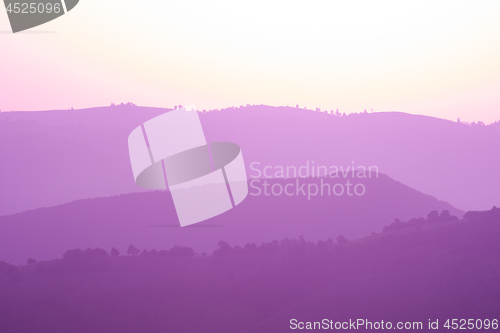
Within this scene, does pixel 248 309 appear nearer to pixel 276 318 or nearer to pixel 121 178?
pixel 276 318

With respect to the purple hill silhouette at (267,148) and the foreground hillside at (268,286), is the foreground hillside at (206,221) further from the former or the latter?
the purple hill silhouette at (267,148)

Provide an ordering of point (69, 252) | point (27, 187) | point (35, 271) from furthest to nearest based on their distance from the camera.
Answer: point (27, 187) < point (69, 252) < point (35, 271)

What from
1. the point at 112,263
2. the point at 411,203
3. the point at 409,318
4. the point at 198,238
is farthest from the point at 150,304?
the point at 411,203

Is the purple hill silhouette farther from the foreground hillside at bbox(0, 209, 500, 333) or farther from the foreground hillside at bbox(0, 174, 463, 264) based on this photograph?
the foreground hillside at bbox(0, 209, 500, 333)

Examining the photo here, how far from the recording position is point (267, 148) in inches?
6988

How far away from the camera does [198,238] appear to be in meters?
78.4

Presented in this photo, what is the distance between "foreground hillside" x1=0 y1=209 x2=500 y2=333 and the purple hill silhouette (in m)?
103

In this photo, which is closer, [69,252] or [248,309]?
[248,309]

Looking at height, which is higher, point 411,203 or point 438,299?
point 438,299

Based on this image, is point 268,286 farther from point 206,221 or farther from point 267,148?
point 267,148

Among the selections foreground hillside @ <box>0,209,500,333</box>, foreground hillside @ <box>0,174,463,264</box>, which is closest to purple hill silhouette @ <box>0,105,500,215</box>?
foreground hillside @ <box>0,174,463,264</box>

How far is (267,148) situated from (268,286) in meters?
135

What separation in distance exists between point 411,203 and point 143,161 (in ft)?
222

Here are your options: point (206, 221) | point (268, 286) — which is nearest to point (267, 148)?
point (206, 221)
